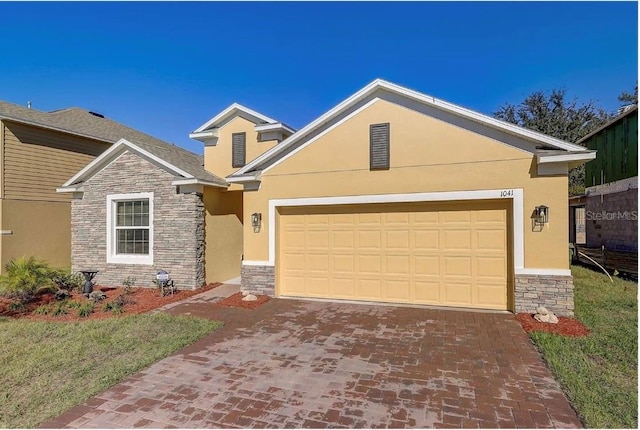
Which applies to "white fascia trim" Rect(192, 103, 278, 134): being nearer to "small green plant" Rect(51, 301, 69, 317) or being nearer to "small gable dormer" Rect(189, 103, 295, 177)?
"small gable dormer" Rect(189, 103, 295, 177)

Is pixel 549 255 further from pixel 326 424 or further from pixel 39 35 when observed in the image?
pixel 39 35

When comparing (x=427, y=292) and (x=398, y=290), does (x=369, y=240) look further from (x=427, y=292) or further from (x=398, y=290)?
(x=427, y=292)

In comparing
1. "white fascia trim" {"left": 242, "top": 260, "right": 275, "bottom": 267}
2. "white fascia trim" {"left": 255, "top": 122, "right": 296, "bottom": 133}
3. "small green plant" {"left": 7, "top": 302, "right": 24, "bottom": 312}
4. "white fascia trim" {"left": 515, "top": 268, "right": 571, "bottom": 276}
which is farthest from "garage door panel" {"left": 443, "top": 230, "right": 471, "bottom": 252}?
"small green plant" {"left": 7, "top": 302, "right": 24, "bottom": 312}

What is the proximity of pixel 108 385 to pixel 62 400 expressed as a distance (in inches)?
18.5

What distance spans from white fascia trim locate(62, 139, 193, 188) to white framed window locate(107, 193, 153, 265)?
3.57 ft

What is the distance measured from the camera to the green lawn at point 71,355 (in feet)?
13.1

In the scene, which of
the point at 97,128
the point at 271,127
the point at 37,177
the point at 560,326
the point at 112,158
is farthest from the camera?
the point at 97,128

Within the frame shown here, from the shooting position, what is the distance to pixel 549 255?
7.14 meters

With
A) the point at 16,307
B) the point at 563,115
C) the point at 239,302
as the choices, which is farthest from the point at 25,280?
the point at 563,115

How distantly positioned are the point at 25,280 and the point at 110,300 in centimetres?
220

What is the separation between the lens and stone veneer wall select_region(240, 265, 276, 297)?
9.22 metres

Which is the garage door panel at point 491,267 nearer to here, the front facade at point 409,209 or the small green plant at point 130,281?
the front facade at point 409,209

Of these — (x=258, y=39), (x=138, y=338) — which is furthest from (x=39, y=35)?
(x=138, y=338)

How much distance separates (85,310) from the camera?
775 centimetres
